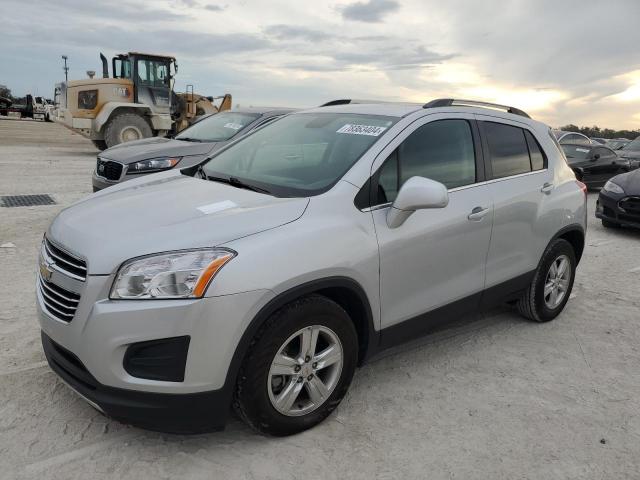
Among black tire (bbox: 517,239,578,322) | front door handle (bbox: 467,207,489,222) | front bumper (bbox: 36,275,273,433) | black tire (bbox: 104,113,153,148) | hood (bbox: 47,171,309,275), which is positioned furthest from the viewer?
black tire (bbox: 104,113,153,148)

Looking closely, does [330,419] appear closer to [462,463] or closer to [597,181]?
[462,463]

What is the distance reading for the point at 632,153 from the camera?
1412cm

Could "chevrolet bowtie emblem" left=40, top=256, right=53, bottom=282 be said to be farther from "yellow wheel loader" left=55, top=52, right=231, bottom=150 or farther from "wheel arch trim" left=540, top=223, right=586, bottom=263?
"yellow wheel loader" left=55, top=52, right=231, bottom=150

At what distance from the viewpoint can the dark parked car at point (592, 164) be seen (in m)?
11.9

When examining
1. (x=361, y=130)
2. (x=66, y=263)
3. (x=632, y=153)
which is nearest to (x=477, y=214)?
(x=361, y=130)

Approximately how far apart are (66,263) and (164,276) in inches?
23.4

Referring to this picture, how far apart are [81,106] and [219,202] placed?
14520 mm

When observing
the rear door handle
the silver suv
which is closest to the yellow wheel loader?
the silver suv

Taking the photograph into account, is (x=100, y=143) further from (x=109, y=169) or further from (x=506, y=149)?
(x=506, y=149)

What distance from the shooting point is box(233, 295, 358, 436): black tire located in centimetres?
251

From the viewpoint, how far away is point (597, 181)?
40.3 feet

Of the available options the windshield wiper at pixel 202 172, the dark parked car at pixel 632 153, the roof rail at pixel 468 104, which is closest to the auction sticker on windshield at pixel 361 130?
the roof rail at pixel 468 104

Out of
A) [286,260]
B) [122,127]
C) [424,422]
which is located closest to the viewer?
[286,260]

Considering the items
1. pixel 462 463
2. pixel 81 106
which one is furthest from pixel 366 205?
pixel 81 106
